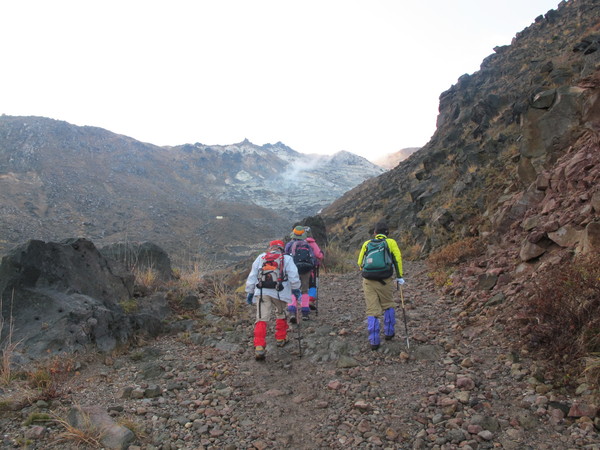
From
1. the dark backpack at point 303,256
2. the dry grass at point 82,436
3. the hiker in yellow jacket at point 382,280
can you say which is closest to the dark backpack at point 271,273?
the hiker in yellow jacket at point 382,280

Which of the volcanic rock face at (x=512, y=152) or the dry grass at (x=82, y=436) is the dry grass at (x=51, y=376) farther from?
the volcanic rock face at (x=512, y=152)

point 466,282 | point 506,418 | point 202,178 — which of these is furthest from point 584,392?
point 202,178

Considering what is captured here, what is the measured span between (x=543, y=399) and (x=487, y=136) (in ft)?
41.5

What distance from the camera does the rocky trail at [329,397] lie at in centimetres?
289

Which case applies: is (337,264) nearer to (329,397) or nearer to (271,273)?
(271,273)

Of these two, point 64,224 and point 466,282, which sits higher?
point 64,224

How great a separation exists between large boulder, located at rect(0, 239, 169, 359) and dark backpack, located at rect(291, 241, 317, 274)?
2333 mm

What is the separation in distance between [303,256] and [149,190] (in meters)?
45.7

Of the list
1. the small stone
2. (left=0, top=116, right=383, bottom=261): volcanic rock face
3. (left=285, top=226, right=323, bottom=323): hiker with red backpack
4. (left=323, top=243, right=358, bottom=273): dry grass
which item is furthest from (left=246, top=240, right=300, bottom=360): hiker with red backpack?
(left=0, top=116, right=383, bottom=261): volcanic rock face

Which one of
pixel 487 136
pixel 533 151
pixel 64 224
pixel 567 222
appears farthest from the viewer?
pixel 64 224

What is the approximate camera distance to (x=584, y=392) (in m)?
2.89

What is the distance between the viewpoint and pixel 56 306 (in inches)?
188

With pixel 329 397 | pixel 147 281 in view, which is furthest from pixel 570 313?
pixel 147 281

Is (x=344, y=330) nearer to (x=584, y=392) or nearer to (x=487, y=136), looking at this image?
(x=584, y=392)
